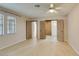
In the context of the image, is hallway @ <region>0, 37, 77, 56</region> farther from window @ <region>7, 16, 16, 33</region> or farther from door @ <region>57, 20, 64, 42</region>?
door @ <region>57, 20, 64, 42</region>

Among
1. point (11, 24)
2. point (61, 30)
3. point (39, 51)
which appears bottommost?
point (39, 51)

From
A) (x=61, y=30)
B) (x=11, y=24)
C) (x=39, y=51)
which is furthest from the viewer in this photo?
(x=61, y=30)

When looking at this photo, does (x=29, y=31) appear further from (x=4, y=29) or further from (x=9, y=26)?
(x=4, y=29)

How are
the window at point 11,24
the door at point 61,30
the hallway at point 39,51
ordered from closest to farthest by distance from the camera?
the hallway at point 39,51 < the window at point 11,24 < the door at point 61,30

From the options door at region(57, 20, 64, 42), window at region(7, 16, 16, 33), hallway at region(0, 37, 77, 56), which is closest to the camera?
hallway at region(0, 37, 77, 56)

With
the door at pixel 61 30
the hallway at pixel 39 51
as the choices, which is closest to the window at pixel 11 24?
the hallway at pixel 39 51

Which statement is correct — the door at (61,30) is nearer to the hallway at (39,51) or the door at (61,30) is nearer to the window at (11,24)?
the hallway at (39,51)

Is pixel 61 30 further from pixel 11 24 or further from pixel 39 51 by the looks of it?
pixel 39 51

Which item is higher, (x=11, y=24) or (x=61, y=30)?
(x=11, y=24)

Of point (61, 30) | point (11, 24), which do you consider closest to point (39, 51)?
point (11, 24)

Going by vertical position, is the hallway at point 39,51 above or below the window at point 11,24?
below

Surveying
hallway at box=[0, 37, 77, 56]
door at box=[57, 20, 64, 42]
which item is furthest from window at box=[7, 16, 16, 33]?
door at box=[57, 20, 64, 42]

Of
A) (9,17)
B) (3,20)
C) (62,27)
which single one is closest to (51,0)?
(3,20)

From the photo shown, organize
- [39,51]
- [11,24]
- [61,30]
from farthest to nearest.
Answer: [61,30]
[11,24]
[39,51]
